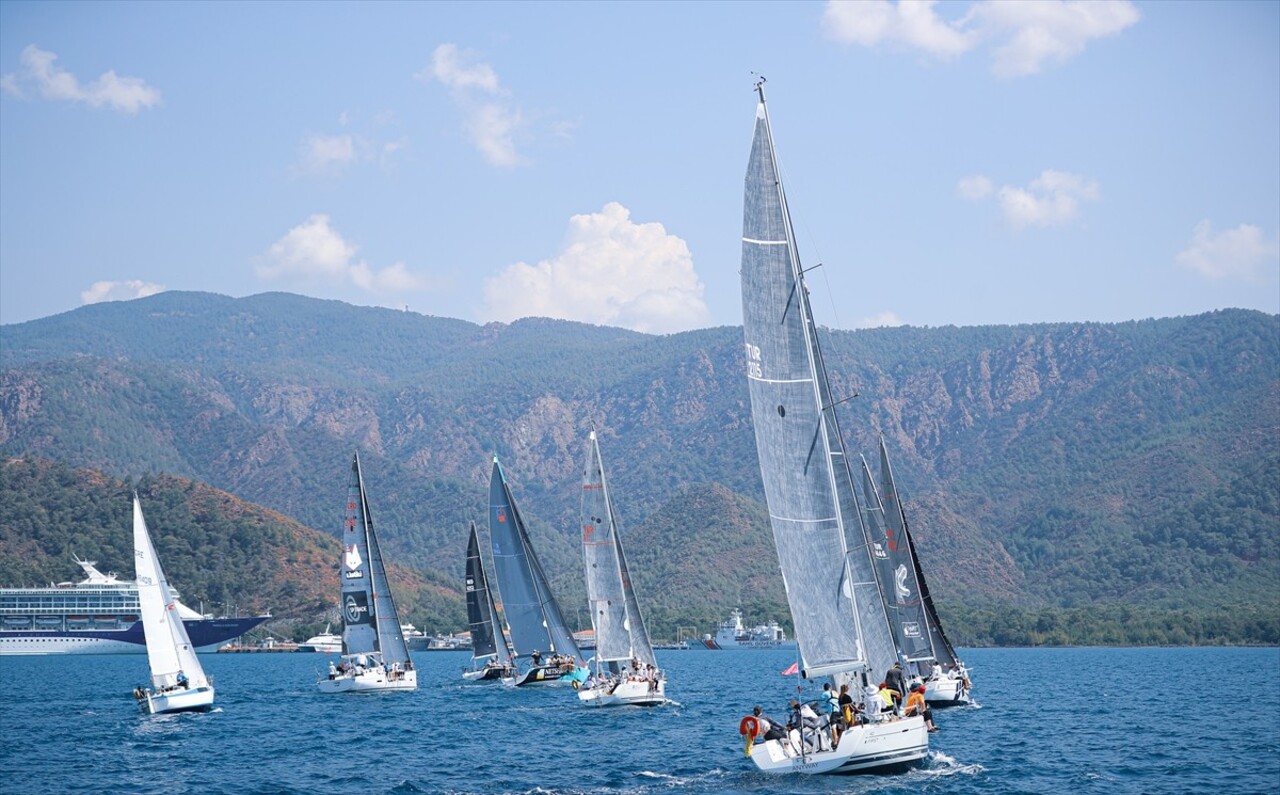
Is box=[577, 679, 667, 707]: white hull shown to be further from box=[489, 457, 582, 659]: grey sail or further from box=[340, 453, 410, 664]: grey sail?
box=[340, 453, 410, 664]: grey sail

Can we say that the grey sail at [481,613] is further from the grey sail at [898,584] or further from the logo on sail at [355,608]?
the grey sail at [898,584]

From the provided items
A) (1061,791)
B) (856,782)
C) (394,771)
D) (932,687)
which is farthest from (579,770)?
(932,687)

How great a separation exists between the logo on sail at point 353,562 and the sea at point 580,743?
6554mm

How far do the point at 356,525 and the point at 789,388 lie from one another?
4876 cm

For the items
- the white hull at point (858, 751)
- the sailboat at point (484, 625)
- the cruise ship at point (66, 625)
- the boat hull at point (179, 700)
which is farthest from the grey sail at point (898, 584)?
the cruise ship at point (66, 625)

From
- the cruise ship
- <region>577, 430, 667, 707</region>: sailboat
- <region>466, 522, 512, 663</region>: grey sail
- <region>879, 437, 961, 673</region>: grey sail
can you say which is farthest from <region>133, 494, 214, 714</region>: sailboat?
the cruise ship

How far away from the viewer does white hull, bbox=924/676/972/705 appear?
6675 centimetres

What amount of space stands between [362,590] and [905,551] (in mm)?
32085

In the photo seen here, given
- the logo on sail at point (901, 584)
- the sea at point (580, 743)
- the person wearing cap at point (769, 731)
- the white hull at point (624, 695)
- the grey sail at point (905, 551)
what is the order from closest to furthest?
the person wearing cap at point (769, 731), the sea at point (580, 743), the logo on sail at point (901, 584), the grey sail at point (905, 551), the white hull at point (624, 695)

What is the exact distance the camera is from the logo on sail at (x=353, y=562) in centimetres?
8456

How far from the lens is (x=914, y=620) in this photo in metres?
66.1

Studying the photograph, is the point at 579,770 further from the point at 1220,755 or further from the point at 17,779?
the point at 1220,755

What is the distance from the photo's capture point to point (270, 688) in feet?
321

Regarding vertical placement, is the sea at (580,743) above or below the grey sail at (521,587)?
below
